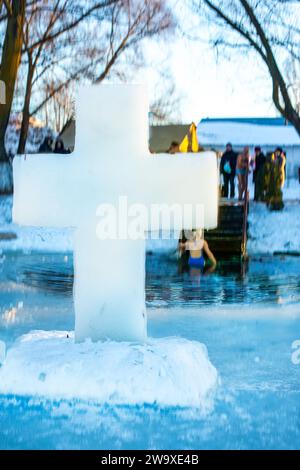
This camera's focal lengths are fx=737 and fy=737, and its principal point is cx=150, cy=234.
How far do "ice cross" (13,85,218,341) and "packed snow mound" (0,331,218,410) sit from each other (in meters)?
0.26

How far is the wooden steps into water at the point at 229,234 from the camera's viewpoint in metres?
14.4

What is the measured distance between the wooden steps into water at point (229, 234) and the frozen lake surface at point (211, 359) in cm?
417

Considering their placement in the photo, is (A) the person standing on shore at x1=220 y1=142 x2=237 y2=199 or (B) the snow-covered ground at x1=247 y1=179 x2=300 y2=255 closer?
(B) the snow-covered ground at x1=247 y1=179 x2=300 y2=255

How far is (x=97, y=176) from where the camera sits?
14.3ft

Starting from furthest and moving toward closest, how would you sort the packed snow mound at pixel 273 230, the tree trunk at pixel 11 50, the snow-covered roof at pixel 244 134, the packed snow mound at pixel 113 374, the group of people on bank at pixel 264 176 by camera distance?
the snow-covered roof at pixel 244 134 → the tree trunk at pixel 11 50 → the group of people on bank at pixel 264 176 → the packed snow mound at pixel 273 230 → the packed snow mound at pixel 113 374

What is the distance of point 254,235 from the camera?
17188mm

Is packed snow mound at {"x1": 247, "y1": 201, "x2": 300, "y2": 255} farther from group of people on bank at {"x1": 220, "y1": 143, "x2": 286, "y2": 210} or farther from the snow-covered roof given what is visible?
the snow-covered roof

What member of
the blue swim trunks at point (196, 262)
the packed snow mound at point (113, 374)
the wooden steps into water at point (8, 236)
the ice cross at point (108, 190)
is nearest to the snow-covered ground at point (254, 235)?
the wooden steps into water at point (8, 236)

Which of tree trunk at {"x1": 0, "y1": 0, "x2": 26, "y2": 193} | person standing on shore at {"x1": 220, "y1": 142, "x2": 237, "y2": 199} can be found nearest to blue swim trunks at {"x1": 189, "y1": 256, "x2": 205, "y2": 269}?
person standing on shore at {"x1": 220, "y1": 142, "x2": 237, "y2": 199}

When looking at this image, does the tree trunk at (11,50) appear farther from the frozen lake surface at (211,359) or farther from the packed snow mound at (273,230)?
the frozen lake surface at (211,359)

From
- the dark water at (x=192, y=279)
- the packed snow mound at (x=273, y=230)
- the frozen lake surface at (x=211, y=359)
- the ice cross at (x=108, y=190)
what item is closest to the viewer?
the frozen lake surface at (x=211, y=359)

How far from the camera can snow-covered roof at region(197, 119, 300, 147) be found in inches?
1825

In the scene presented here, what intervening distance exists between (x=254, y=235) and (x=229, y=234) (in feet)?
7.91

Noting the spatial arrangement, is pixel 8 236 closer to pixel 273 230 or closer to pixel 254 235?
pixel 254 235
